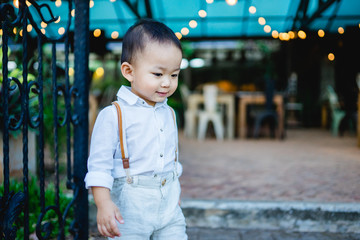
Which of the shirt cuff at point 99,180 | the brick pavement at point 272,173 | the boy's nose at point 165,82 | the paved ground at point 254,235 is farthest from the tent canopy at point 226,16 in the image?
the shirt cuff at point 99,180

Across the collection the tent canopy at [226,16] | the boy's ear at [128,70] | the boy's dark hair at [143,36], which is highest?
the tent canopy at [226,16]

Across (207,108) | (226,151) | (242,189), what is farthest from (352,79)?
(242,189)

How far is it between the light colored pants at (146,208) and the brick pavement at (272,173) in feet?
5.18

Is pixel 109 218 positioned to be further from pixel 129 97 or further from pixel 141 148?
pixel 129 97

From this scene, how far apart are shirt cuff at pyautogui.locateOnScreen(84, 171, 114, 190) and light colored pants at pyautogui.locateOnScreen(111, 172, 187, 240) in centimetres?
10

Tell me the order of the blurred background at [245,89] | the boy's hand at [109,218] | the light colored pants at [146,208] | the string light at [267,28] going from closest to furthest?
the boy's hand at [109,218] → the light colored pants at [146,208] → the blurred background at [245,89] → the string light at [267,28]

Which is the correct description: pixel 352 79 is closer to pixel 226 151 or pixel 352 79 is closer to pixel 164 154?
pixel 226 151

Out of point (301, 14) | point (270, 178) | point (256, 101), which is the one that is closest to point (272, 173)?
point (270, 178)

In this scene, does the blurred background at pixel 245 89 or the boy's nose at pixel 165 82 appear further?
the blurred background at pixel 245 89

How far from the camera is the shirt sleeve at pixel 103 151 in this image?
4.42ft

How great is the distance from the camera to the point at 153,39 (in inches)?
54.5

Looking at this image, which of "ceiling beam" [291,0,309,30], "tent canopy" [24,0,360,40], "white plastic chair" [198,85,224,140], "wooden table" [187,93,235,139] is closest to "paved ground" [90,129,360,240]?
"white plastic chair" [198,85,224,140]

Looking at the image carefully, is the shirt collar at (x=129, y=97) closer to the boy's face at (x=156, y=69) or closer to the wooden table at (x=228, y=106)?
the boy's face at (x=156, y=69)

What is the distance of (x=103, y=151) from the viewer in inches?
55.0
